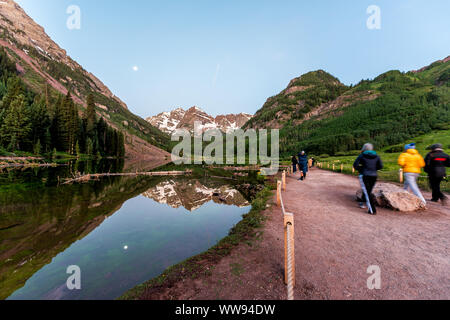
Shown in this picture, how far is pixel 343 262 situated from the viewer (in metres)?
5.25

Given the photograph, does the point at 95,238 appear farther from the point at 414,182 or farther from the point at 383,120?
the point at 383,120

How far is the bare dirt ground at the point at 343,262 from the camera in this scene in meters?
4.13

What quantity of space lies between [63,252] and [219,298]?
8380mm

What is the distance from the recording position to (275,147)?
157 meters

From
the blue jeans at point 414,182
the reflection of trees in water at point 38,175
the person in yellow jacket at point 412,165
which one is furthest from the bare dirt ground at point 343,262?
the reflection of trees in water at point 38,175

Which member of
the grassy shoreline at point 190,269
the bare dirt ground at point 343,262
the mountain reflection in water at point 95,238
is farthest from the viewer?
the mountain reflection in water at point 95,238

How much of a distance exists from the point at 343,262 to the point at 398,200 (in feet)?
24.3

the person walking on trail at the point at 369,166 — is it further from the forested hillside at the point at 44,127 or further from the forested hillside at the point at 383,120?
the forested hillside at the point at 383,120

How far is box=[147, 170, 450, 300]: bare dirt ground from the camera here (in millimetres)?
4133

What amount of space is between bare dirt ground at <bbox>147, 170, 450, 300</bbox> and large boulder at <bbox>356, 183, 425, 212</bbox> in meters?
0.50

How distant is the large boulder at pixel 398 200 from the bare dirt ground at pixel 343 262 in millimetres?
497

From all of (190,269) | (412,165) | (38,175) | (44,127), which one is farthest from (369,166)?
(44,127)

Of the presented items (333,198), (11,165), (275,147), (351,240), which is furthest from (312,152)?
(11,165)

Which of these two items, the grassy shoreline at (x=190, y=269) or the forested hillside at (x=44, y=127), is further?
the forested hillside at (x=44, y=127)
